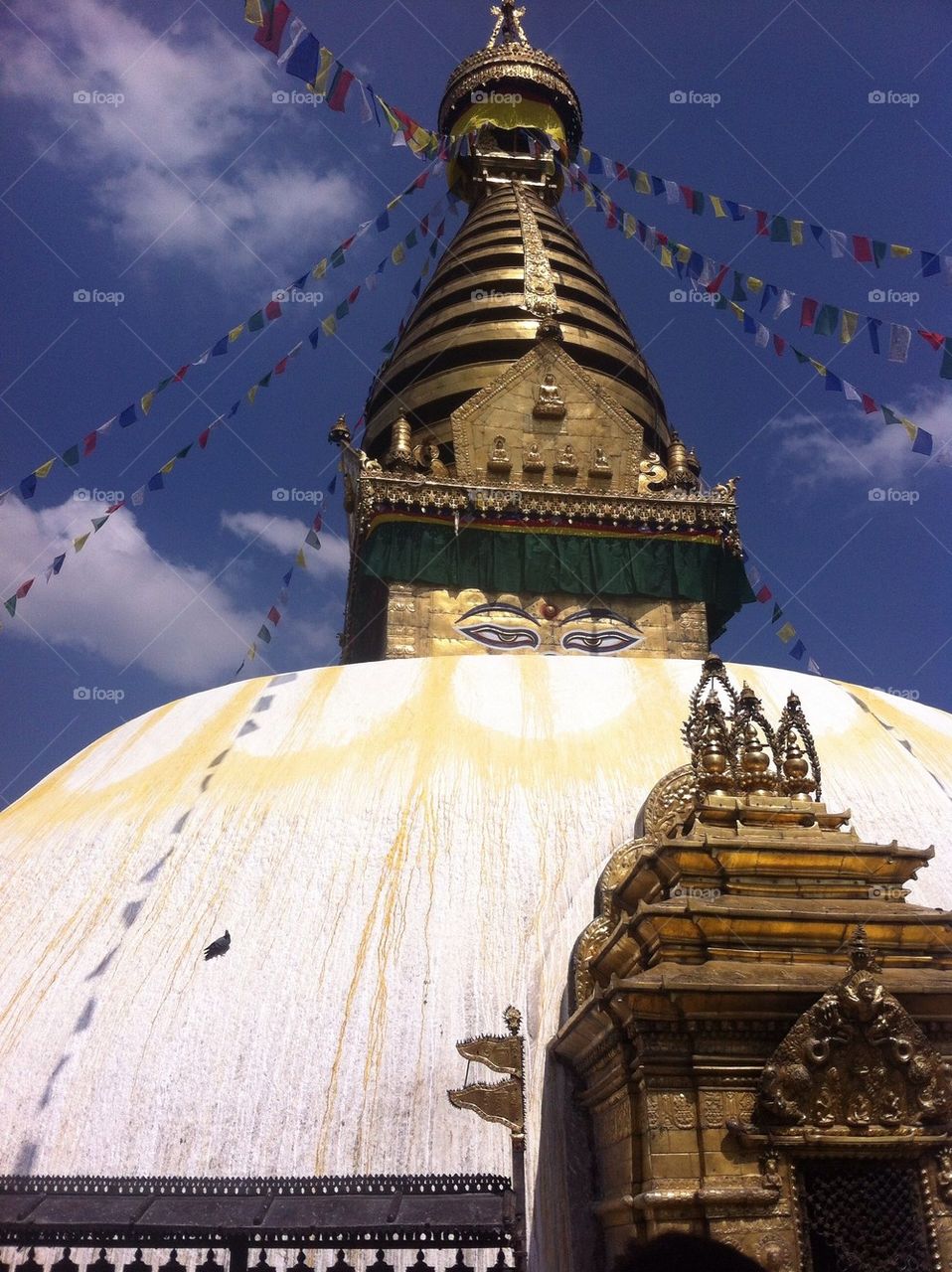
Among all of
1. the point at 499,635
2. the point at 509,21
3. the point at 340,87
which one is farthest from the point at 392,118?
the point at 509,21

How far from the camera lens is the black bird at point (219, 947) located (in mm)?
5199

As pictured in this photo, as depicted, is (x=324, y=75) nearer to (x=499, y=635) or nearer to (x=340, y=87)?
(x=340, y=87)

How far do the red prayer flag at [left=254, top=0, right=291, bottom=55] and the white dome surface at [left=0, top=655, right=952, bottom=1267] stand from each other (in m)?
4.85

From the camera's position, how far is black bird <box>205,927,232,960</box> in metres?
5.20

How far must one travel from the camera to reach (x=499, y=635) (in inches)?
471

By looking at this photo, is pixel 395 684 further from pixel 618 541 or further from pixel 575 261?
pixel 575 261

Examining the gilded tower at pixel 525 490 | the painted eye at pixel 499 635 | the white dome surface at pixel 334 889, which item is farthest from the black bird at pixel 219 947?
the painted eye at pixel 499 635

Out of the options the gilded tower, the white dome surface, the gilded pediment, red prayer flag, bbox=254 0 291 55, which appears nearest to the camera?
the white dome surface

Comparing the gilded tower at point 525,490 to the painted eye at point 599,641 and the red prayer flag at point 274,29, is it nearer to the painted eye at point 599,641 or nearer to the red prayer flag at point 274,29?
the painted eye at point 599,641

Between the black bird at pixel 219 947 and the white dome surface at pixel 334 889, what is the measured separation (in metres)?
0.04

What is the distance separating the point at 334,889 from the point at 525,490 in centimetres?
763

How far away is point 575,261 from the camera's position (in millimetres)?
16641

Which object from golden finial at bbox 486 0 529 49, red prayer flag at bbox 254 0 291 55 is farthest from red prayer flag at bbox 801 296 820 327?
golden finial at bbox 486 0 529 49

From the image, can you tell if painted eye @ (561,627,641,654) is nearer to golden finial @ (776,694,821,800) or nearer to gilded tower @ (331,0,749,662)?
gilded tower @ (331,0,749,662)
